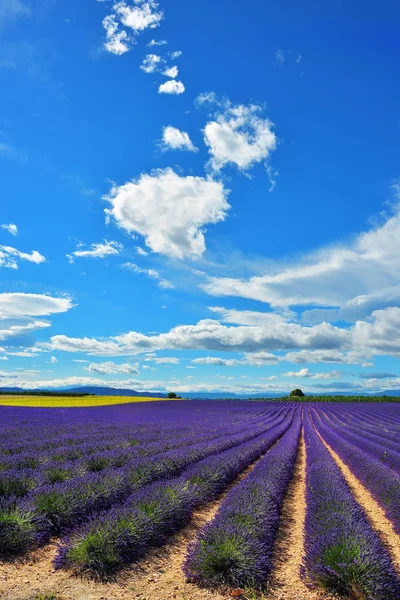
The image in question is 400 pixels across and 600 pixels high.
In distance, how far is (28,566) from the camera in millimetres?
4062

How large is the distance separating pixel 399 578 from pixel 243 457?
6071 mm

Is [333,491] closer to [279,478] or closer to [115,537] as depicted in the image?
[279,478]

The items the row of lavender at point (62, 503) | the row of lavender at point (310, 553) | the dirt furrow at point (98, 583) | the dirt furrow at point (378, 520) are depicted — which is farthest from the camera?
the dirt furrow at point (378, 520)

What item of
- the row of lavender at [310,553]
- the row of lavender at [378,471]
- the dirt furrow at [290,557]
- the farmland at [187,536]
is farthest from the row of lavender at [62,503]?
the row of lavender at [378,471]

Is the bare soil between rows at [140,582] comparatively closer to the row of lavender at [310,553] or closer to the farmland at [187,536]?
the farmland at [187,536]

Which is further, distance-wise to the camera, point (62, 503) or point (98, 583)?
point (62, 503)

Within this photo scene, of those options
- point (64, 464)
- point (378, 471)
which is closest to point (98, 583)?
point (64, 464)

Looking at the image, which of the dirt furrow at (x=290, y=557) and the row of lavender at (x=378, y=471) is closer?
the dirt furrow at (x=290, y=557)

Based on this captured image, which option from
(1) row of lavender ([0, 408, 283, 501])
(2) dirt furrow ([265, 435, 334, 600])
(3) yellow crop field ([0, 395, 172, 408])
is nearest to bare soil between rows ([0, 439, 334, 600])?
(2) dirt furrow ([265, 435, 334, 600])

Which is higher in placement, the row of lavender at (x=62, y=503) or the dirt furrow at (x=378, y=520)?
the row of lavender at (x=62, y=503)

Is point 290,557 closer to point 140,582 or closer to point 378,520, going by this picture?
point 140,582

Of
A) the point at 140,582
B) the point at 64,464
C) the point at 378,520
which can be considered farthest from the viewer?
the point at 64,464

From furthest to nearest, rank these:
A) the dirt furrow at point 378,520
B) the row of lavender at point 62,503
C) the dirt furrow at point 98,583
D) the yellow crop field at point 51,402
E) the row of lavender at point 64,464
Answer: the yellow crop field at point 51,402, the row of lavender at point 64,464, the dirt furrow at point 378,520, the row of lavender at point 62,503, the dirt furrow at point 98,583

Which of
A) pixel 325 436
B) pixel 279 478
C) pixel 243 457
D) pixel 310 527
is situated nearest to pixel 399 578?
pixel 310 527
